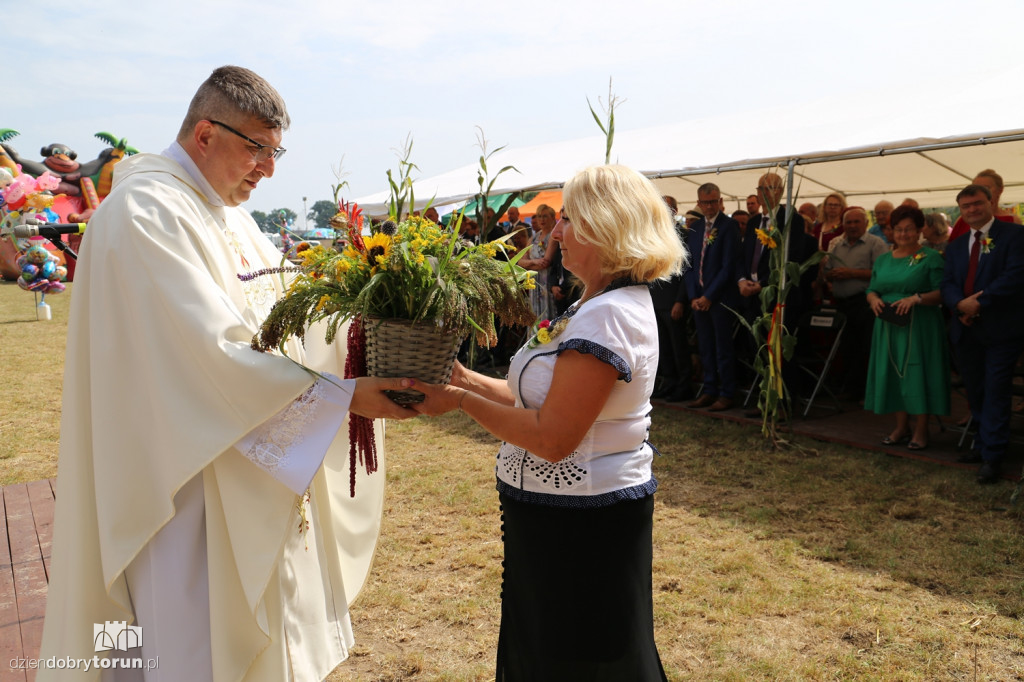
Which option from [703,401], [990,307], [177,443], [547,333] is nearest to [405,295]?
[547,333]

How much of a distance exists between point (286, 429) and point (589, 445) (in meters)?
0.84

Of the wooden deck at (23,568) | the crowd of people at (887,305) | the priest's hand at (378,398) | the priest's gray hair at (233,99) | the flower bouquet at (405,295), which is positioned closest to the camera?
the flower bouquet at (405,295)

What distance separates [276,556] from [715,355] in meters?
6.76

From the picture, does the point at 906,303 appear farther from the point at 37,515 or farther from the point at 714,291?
the point at 37,515

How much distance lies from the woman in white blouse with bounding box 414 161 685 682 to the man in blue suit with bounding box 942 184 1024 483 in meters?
4.54

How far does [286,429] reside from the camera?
7.03ft

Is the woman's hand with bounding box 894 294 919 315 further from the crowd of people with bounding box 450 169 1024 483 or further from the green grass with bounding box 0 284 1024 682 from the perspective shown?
the green grass with bounding box 0 284 1024 682

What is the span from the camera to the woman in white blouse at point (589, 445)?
6.66 ft

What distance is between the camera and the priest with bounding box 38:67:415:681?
Result: 6.89 ft

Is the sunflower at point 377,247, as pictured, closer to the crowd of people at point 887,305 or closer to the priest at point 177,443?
the priest at point 177,443

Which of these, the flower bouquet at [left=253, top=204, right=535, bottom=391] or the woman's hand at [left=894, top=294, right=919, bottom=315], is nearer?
the flower bouquet at [left=253, top=204, right=535, bottom=391]

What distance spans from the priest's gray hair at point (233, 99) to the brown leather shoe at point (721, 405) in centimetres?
639

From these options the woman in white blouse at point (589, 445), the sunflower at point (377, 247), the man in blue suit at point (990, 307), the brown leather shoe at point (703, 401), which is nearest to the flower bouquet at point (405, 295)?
the sunflower at point (377, 247)

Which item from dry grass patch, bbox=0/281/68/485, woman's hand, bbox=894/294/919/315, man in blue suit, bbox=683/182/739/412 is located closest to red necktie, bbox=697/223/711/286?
man in blue suit, bbox=683/182/739/412
